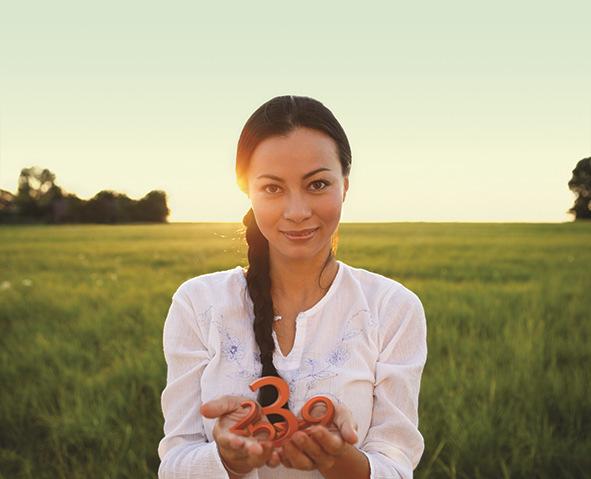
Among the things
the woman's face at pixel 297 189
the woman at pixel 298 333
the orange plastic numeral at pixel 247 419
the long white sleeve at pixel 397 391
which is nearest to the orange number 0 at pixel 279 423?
the orange plastic numeral at pixel 247 419

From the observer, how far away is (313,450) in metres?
1.51

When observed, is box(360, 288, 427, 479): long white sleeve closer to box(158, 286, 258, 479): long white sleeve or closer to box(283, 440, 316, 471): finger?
box(283, 440, 316, 471): finger

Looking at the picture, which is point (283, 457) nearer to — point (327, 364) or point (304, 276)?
point (327, 364)

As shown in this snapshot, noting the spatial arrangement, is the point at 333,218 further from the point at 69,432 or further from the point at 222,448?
the point at 69,432

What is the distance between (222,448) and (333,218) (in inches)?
28.6

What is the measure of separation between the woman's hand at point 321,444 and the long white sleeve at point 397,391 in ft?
0.74

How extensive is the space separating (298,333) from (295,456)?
46 centimetres

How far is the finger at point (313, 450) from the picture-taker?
149 centimetres

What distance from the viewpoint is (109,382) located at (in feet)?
13.8

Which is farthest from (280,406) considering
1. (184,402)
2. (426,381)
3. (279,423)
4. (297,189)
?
(426,381)

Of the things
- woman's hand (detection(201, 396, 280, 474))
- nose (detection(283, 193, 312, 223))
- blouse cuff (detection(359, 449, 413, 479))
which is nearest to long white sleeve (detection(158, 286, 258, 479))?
woman's hand (detection(201, 396, 280, 474))

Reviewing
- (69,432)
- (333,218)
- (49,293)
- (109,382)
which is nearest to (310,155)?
(333,218)

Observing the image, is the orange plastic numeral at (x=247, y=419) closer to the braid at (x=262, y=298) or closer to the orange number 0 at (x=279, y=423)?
the orange number 0 at (x=279, y=423)

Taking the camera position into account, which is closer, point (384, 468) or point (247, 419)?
Result: point (247, 419)
